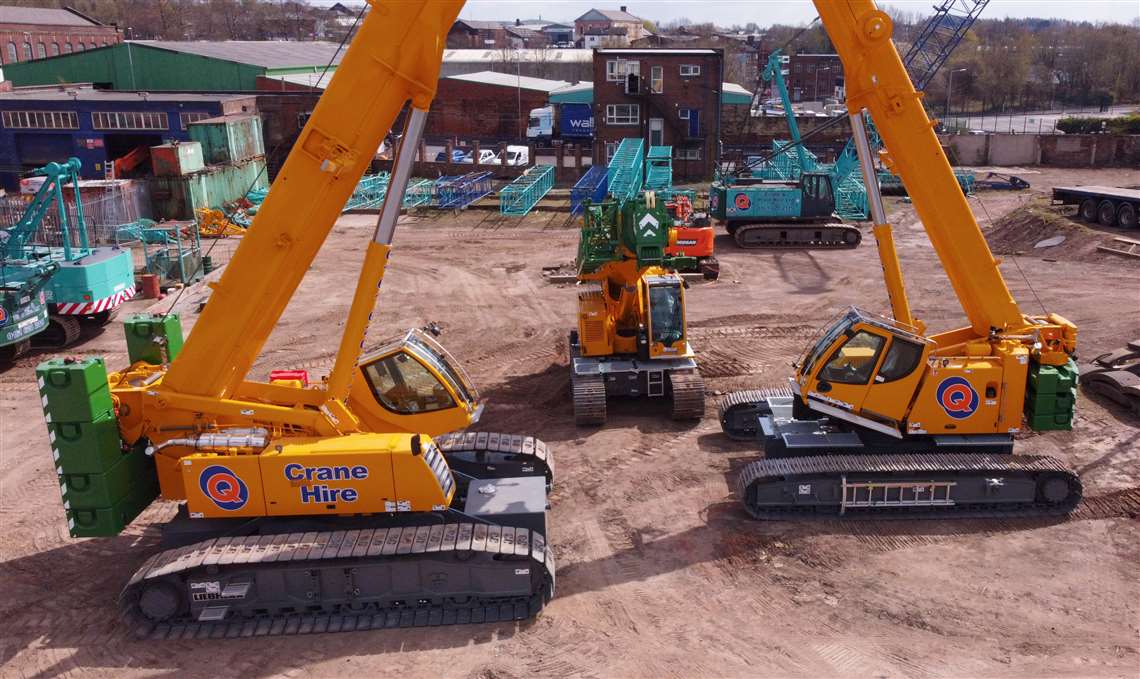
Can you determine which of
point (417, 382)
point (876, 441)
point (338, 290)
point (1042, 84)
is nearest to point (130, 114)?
point (338, 290)

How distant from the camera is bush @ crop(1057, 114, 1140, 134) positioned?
49.2 meters

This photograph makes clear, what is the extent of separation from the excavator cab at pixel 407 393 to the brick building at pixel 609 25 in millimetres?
132957

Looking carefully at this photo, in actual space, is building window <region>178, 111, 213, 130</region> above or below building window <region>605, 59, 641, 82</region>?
below

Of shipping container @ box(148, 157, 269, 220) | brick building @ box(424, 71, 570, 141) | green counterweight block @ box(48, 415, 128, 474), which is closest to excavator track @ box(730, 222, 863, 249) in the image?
shipping container @ box(148, 157, 269, 220)

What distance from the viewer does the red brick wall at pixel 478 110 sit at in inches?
2030

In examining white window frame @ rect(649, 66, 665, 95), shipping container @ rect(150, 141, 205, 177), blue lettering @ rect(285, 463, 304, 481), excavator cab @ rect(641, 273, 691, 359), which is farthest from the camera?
white window frame @ rect(649, 66, 665, 95)

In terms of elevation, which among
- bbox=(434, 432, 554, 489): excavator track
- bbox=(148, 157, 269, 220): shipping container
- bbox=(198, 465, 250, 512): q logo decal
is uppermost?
bbox=(148, 157, 269, 220): shipping container

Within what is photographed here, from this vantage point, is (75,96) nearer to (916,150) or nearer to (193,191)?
(193,191)

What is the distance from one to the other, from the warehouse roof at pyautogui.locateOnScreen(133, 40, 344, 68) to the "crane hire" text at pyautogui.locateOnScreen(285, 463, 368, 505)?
1682 inches

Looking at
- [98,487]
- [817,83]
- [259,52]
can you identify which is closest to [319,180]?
[98,487]

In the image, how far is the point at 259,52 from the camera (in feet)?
198

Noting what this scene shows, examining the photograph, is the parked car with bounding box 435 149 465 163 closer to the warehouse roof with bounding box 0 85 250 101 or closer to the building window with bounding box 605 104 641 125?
the building window with bounding box 605 104 641 125

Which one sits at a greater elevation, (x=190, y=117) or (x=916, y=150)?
(x=190, y=117)

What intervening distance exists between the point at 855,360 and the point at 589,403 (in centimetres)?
487
